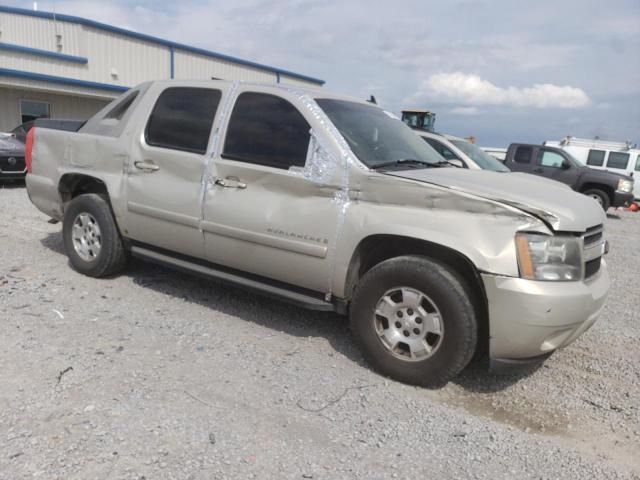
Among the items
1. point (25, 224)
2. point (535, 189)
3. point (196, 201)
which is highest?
point (535, 189)

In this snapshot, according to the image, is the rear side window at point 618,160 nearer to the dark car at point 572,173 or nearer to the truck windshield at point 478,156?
the dark car at point 572,173

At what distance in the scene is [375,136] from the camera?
4047 mm

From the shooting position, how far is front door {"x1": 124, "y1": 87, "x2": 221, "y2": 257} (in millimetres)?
4219

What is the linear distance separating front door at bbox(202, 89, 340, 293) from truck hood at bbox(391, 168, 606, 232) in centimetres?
68

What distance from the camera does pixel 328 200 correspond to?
142 inches

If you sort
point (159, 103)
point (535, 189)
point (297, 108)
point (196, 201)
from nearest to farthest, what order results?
point (535, 189) < point (297, 108) < point (196, 201) < point (159, 103)

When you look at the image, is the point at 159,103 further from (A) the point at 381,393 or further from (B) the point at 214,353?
(A) the point at 381,393

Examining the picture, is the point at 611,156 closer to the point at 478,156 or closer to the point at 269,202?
the point at 478,156

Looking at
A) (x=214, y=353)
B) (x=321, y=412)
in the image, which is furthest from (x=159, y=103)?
(x=321, y=412)

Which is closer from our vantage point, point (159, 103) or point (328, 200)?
point (328, 200)

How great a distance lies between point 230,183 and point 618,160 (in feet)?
58.2

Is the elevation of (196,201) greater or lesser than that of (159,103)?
lesser

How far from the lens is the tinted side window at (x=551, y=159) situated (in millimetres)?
14602

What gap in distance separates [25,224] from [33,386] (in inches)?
202
